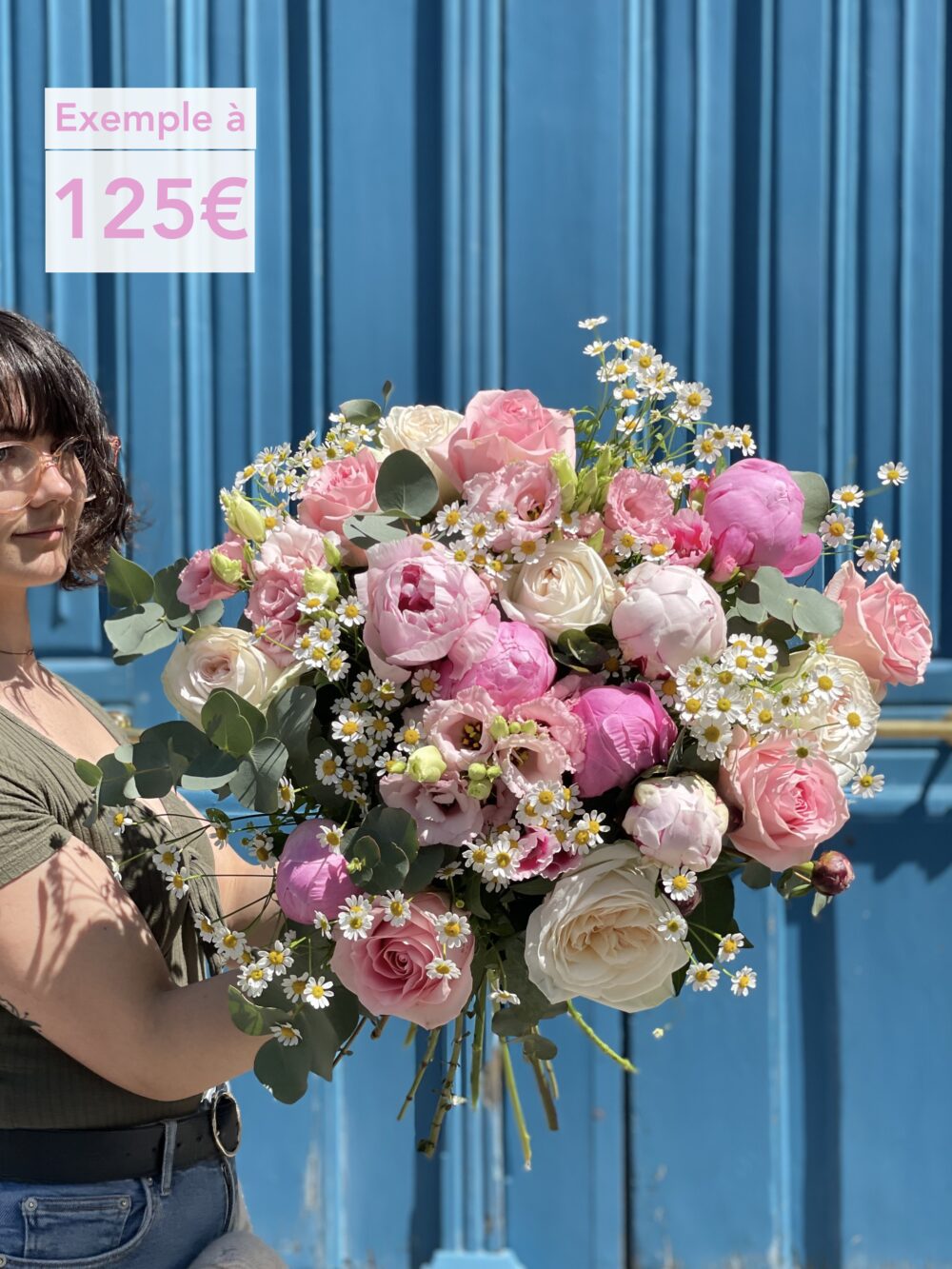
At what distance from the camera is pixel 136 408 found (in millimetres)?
2184

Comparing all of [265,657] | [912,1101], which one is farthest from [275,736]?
[912,1101]

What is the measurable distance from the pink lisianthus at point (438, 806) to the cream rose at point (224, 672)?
5.3 inches

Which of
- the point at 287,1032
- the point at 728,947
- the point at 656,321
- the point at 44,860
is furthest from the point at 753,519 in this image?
the point at 656,321

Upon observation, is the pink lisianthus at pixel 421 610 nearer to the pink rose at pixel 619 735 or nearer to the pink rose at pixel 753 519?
the pink rose at pixel 619 735

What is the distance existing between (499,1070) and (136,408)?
1311 mm

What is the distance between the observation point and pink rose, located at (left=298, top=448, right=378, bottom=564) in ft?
3.40

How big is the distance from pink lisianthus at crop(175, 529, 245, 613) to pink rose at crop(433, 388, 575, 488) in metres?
0.20

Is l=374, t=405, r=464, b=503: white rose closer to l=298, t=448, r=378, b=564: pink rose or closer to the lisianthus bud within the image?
l=298, t=448, r=378, b=564: pink rose

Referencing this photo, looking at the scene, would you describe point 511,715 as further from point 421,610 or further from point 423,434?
point 423,434

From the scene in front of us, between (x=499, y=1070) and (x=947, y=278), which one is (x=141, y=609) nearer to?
→ (x=499, y=1070)

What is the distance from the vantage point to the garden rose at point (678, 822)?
89 cm

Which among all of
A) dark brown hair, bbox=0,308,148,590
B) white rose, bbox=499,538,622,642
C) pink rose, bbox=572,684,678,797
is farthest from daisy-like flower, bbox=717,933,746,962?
dark brown hair, bbox=0,308,148,590

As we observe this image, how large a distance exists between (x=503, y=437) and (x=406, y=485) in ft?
0.29

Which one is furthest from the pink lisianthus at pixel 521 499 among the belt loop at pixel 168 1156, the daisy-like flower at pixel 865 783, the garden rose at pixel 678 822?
the belt loop at pixel 168 1156
